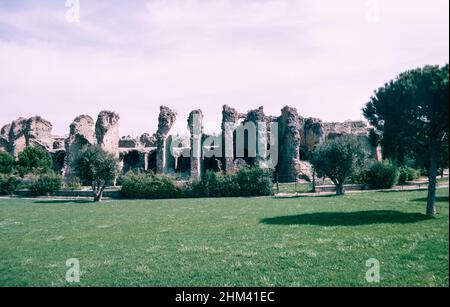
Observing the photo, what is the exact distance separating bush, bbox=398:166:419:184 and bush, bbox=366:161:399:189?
15.1 ft

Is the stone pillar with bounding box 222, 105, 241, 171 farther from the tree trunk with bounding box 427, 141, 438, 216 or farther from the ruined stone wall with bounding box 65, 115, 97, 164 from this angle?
the tree trunk with bounding box 427, 141, 438, 216

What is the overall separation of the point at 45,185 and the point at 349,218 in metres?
33.3

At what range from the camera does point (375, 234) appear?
1142 cm

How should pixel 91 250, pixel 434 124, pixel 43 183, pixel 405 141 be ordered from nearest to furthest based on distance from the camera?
pixel 91 250 < pixel 434 124 < pixel 405 141 < pixel 43 183

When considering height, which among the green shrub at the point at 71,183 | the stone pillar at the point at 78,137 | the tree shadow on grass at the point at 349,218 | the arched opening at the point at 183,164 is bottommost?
the green shrub at the point at 71,183

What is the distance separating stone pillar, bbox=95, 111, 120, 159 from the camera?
43.5m

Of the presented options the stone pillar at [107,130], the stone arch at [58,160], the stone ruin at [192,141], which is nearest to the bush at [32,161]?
the stone ruin at [192,141]

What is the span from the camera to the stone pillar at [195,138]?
138ft

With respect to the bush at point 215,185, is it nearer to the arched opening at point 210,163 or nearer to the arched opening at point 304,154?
the arched opening at point 210,163

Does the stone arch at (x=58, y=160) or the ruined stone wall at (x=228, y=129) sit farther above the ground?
the ruined stone wall at (x=228, y=129)
